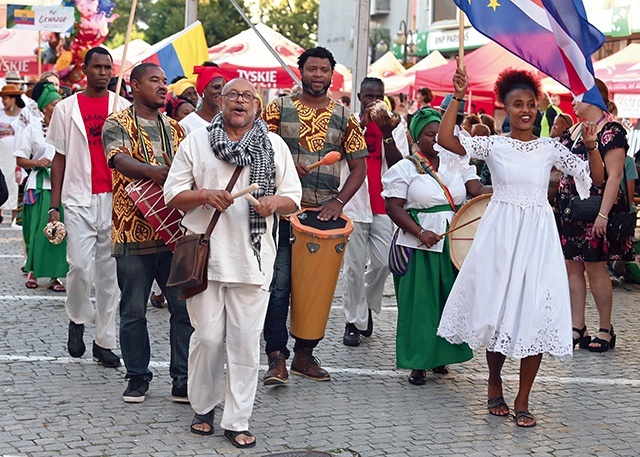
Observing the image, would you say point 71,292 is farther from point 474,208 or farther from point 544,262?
point 544,262

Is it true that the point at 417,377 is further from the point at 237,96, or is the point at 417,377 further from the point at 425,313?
the point at 237,96

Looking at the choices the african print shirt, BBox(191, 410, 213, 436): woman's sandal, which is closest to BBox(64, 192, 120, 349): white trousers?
the african print shirt

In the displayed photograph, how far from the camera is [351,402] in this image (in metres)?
6.86

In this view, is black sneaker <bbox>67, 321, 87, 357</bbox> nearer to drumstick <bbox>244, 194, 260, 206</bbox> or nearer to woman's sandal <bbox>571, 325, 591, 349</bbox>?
drumstick <bbox>244, 194, 260, 206</bbox>

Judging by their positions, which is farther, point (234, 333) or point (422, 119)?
point (422, 119)

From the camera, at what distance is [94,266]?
7.66 metres

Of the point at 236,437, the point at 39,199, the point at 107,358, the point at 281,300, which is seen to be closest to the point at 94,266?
the point at 107,358

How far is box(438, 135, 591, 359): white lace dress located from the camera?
6355 mm

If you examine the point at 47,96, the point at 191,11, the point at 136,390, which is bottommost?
the point at 136,390

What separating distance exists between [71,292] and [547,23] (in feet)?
12.3

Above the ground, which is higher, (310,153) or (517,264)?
(310,153)

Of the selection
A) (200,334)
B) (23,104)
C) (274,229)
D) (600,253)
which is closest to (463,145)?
(274,229)

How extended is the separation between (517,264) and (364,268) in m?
2.43

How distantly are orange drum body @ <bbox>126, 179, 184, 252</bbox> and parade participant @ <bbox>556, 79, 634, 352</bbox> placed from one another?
3374 mm
